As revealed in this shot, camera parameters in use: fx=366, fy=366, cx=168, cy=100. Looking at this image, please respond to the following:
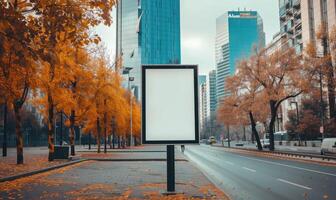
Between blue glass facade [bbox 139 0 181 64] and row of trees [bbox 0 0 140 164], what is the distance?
115713mm

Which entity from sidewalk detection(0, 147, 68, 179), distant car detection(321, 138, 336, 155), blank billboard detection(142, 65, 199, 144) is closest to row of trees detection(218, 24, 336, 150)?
distant car detection(321, 138, 336, 155)

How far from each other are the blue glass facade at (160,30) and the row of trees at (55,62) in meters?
116

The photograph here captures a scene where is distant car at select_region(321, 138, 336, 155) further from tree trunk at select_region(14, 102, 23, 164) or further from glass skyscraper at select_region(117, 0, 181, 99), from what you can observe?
glass skyscraper at select_region(117, 0, 181, 99)

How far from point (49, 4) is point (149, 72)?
3.12 metres

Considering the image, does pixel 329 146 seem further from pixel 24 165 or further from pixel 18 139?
pixel 18 139

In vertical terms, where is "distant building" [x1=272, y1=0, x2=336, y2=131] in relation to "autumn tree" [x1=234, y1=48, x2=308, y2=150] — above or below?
above

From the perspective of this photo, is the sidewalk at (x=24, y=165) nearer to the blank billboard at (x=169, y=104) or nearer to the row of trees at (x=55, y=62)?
the row of trees at (x=55, y=62)

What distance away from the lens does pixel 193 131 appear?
9.75 m

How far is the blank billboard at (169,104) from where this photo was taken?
978 centimetres

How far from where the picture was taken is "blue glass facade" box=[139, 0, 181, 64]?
165 metres

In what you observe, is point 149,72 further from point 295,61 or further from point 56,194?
point 295,61

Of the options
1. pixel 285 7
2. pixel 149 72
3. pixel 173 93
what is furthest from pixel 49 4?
pixel 285 7

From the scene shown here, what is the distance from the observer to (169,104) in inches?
395

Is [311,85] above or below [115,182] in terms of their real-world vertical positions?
above
